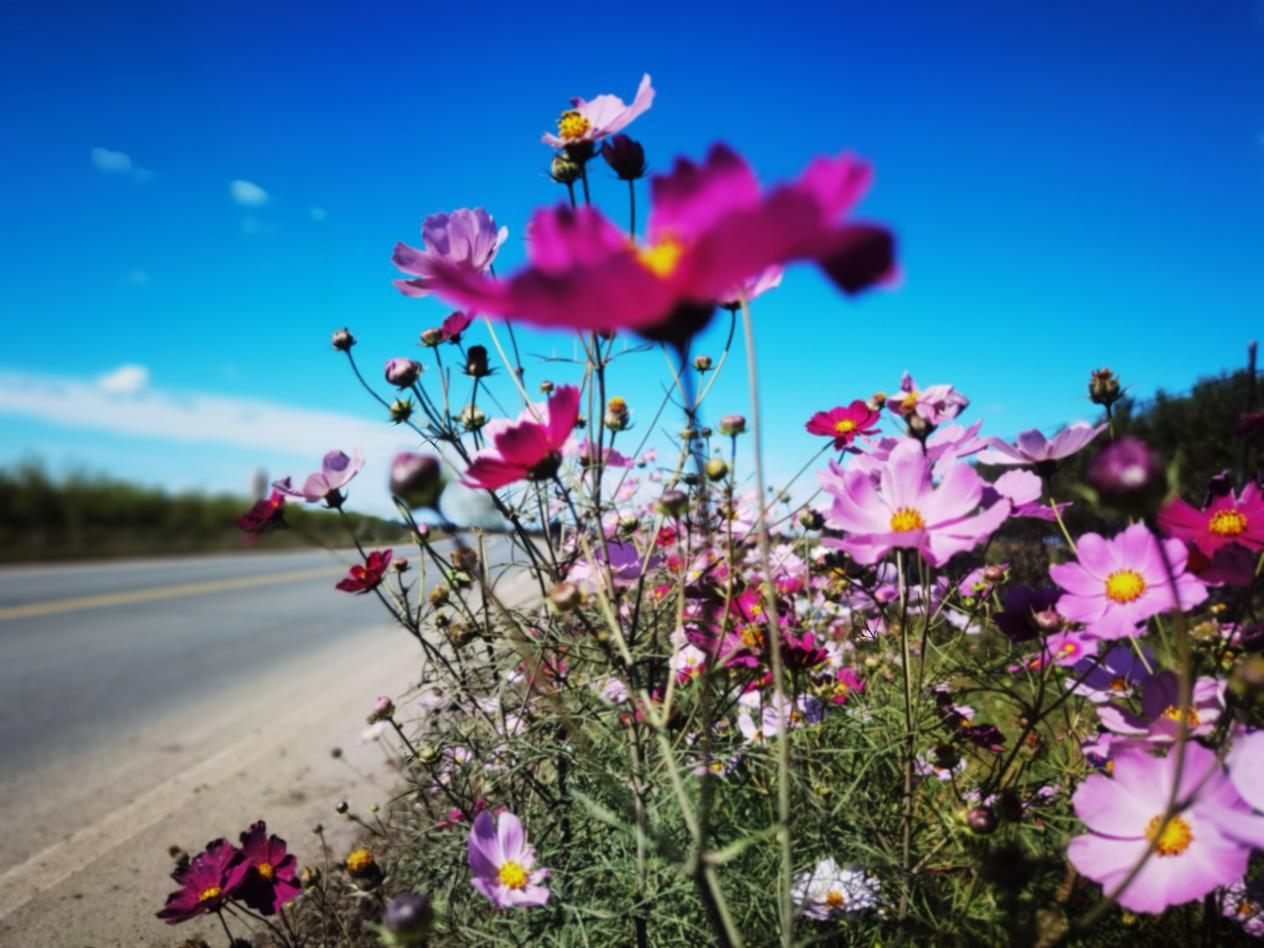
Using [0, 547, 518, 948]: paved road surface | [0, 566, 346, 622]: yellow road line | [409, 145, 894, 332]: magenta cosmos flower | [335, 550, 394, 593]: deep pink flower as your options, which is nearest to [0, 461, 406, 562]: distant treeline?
[0, 566, 346, 622]: yellow road line

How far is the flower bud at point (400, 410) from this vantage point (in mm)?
1086

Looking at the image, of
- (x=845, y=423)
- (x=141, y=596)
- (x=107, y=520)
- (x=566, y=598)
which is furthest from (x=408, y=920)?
(x=107, y=520)

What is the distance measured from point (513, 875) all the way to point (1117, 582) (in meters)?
0.76

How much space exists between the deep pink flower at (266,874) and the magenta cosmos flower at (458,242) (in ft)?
2.87

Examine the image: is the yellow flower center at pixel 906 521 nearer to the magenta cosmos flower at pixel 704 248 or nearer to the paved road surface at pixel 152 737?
the magenta cosmos flower at pixel 704 248

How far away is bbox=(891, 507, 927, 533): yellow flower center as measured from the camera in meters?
0.66

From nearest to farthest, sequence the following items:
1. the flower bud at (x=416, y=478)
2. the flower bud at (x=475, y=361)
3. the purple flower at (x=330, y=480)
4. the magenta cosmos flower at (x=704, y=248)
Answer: the magenta cosmos flower at (x=704, y=248)
the flower bud at (x=416, y=478)
the purple flower at (x=330, y=480)
the flower bud at (x=475, y=361)

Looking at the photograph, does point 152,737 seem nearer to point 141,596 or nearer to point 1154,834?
point 1154,834

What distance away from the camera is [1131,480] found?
43 cm

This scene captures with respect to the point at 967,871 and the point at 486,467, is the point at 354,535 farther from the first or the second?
the point at 967,871

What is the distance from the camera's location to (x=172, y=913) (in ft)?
3.18

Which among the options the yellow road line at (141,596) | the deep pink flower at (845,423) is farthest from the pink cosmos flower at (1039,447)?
the yellow road line at (141,596)

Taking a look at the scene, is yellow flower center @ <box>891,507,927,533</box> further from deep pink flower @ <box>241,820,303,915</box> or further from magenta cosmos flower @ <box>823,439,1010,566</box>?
deep pink flower @ <box>241,820,303,915</box>

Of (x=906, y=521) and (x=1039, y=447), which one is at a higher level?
(x=1039, y=447)
